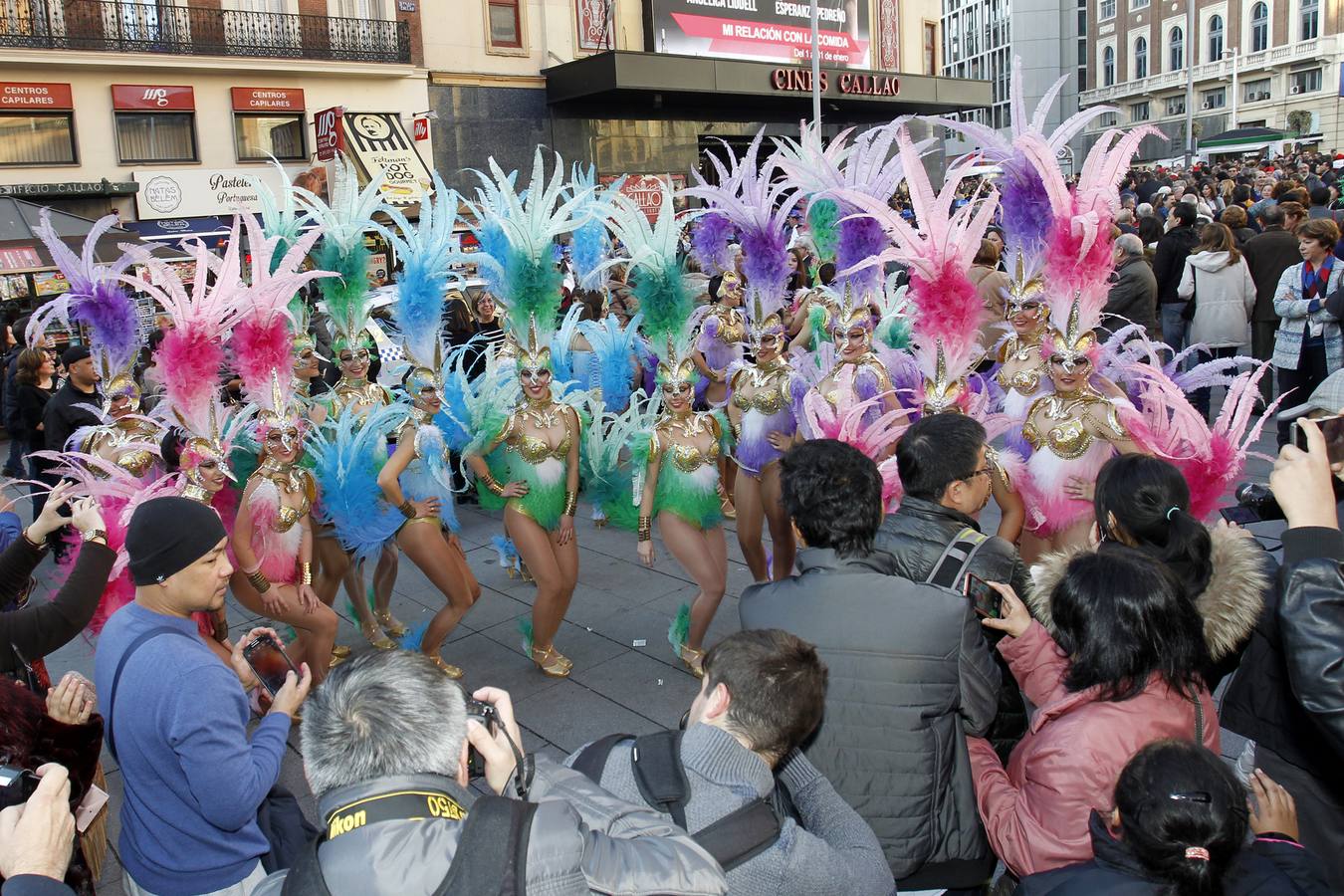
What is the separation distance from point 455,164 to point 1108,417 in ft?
62.3

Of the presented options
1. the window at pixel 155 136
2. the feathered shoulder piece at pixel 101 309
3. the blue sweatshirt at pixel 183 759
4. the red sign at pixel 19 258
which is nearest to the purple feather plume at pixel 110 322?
the feathered shoulder piece at pixel 101 309

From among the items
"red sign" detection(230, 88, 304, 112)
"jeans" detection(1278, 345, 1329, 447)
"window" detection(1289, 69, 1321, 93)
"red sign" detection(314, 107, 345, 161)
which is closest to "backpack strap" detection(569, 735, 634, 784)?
"jeans" detection(1278, 345, 1329, 447)

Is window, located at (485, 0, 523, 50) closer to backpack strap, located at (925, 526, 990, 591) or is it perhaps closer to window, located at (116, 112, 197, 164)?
window, located at (116, 112, 197, 164)

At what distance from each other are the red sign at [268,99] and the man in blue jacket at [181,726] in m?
19.3

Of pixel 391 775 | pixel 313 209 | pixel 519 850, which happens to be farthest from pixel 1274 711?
pixel 313 209

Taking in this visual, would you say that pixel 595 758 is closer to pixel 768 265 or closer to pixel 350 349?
pixel 768 265

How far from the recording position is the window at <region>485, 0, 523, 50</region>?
71.5 feet

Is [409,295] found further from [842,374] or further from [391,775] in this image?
[391,775]

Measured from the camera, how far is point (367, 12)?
2042 centimetres

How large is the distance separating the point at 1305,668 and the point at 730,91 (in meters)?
23.2

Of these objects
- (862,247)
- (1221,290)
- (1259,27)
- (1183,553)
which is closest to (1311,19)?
(1259,27)

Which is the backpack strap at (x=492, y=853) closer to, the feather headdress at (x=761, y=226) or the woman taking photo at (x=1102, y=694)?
the woman taking photo at (x=1102, y=694)

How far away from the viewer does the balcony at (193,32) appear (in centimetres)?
1681

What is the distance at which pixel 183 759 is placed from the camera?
7.45ft
